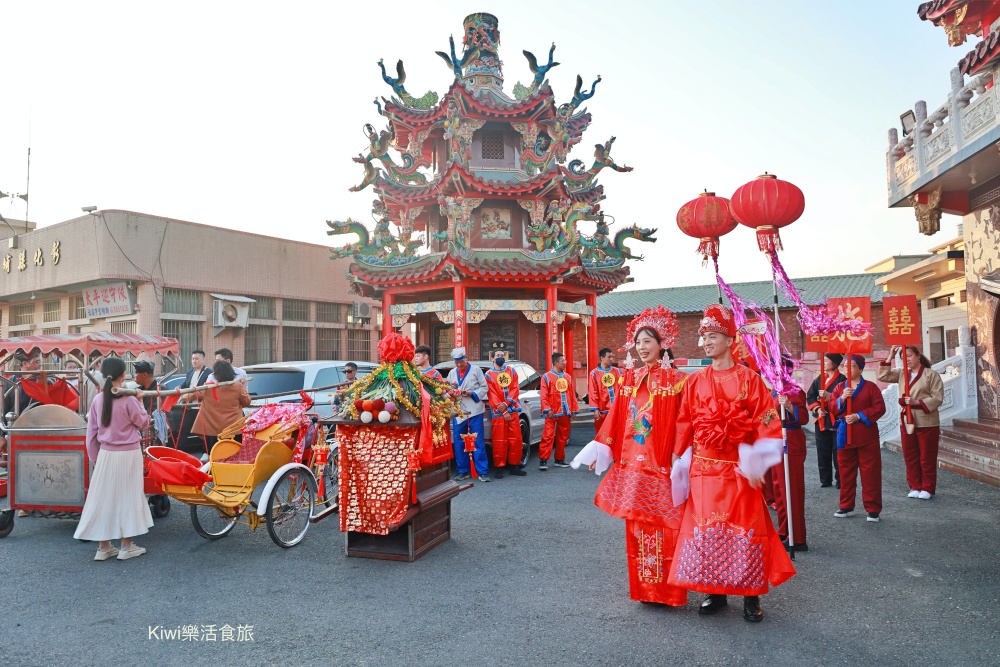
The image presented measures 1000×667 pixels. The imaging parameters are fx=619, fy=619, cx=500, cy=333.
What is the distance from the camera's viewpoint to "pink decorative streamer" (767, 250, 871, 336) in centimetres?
541

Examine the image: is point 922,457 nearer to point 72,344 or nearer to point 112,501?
point 112,501

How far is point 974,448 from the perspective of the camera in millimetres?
9180

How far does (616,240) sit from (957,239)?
9352 millimetres

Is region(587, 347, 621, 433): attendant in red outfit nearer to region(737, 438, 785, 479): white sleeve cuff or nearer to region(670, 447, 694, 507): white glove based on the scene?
region(670, 447, 694, 507): white glove

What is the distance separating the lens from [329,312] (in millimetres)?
23250

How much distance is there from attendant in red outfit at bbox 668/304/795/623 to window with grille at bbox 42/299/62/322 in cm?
2414

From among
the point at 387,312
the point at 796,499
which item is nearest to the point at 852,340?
the point at 796,499

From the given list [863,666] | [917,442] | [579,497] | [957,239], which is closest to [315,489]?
[579,497]

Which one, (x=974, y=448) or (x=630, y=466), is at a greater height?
(x=630, y=466)

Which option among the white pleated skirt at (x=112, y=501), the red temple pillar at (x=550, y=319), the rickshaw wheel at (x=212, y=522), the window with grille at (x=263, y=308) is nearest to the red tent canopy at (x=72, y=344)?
the rickshaw wheel at (x=212, y=522)

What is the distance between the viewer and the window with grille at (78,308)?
20.5 metres

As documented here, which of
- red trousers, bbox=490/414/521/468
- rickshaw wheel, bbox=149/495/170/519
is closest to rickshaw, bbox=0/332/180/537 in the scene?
rickshaw wheel, bbox=149/495/170/519

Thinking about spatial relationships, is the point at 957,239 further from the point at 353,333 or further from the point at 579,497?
the point at 353,333

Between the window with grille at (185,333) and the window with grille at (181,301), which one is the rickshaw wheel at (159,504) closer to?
the window with grille at (185,333)
